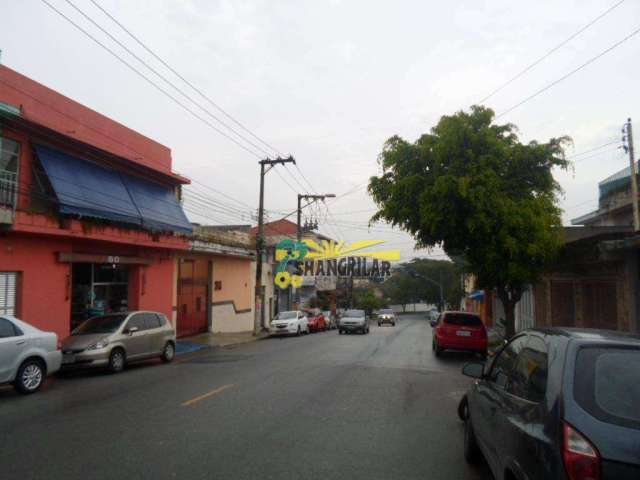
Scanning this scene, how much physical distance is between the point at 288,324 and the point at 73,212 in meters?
16.4

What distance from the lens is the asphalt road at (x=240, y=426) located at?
5937 mm

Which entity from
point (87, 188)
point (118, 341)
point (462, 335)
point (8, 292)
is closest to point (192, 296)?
point (87, 188)

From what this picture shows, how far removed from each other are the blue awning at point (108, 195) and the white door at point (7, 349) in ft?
23.2

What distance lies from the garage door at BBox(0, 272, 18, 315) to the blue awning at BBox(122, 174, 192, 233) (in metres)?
5.56

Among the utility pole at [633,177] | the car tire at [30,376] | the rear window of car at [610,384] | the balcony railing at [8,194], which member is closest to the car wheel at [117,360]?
the car tire at [30,376]

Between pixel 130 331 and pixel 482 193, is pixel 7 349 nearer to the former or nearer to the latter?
pixel 130 331

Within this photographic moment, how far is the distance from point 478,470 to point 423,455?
69cm

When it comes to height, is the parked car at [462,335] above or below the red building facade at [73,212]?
below

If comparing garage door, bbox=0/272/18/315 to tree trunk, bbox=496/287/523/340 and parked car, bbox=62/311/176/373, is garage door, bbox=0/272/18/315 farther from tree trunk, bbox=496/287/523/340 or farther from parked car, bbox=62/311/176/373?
tree trunk, bbox=496/287/523/340

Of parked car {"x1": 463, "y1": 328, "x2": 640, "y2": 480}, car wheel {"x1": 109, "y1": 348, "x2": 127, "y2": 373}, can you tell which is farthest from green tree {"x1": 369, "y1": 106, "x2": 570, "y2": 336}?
parked car {"x1": 463, "y1": 328, "x2": 640, "y2": 480}

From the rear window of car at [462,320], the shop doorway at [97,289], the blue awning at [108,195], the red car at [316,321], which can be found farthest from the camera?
the red car at [316,321]

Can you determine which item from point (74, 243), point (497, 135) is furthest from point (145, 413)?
point (497, 135)

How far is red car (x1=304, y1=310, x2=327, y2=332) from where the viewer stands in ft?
124

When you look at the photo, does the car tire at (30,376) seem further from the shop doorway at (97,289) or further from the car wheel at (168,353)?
the shop doorway at (97,289)
